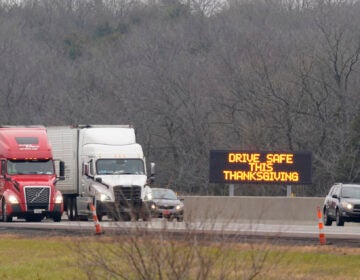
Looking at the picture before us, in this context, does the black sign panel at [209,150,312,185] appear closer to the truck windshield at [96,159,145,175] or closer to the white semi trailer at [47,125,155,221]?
the white semi trailer at [47,125,155,221]

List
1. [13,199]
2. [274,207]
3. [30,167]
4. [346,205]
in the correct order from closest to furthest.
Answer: [346,205] < [13,199] < [30,167] < [274,207]

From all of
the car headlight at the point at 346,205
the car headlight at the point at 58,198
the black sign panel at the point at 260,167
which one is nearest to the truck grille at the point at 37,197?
the car headlight at the point at 58,198

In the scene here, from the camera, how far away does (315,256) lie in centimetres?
2217

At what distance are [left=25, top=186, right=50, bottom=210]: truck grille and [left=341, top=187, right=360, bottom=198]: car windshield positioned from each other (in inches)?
414

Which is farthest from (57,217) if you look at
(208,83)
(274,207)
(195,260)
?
(208,83)

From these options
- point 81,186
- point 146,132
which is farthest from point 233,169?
point 146,132

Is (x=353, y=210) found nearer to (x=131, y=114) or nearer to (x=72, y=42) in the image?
(x=131, y=114)

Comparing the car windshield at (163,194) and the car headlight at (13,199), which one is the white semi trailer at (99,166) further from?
the car headlight at (13,199)

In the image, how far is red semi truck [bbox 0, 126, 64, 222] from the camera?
39.5 meters

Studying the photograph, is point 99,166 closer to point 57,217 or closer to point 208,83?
point 57,217

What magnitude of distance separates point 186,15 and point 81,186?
80056mm

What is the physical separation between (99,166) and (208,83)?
42.4 metres

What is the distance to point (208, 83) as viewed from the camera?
82.6m

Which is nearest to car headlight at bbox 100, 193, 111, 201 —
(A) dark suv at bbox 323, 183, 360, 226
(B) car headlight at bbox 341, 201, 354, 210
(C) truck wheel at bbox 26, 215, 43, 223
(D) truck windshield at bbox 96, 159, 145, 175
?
(D) truck windshield at bbox 96, 159, 145, 175
